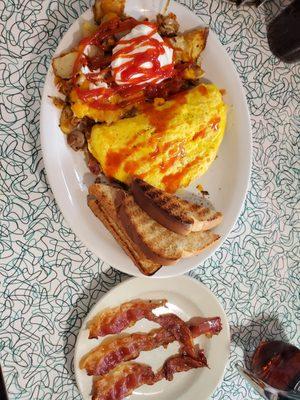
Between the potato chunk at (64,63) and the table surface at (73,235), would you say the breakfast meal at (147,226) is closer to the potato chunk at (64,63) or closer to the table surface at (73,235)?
the table surface at (73,235)

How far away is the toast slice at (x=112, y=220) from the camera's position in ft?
6.62

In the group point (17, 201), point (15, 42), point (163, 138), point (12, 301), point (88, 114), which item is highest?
point (15, 42)

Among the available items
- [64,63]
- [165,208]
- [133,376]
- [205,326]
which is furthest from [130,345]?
[64,63]

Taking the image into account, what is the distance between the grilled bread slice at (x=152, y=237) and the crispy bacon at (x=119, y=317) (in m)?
0.30

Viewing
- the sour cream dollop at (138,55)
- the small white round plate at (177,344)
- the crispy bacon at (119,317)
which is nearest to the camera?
the sour cream dollop at (138,55)

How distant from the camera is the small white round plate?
2.24 metres

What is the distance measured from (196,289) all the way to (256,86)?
3.19 feet

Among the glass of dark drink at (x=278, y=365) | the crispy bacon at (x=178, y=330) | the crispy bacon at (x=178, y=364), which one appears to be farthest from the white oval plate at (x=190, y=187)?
the glass of dark drink at (x=278, y=365)

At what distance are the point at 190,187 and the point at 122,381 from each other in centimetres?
88

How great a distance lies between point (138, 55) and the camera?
1.91 m

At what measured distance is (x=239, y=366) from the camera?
241 cm

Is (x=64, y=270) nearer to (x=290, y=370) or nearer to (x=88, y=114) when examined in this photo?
(x=88, y=114)

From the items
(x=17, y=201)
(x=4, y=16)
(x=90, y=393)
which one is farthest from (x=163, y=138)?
(x=90, y=393)

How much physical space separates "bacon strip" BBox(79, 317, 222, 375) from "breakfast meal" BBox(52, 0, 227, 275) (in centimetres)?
37
